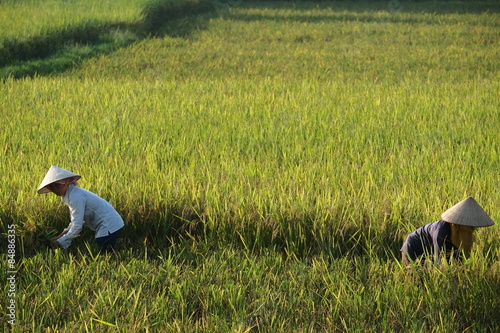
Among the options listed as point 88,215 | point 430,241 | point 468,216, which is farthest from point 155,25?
point 468,216

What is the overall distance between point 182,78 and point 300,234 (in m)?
6.01

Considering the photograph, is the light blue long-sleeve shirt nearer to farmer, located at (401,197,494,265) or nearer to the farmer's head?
farmer, located at (401,197,494,265)

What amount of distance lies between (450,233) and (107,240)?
1.57m

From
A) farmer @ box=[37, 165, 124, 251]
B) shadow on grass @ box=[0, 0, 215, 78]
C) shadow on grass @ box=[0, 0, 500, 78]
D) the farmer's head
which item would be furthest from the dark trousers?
shadow on grass @ box=[0, 0, 500, 78]

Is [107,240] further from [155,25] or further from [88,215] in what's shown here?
[155,25]

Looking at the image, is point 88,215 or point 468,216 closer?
point 468,216

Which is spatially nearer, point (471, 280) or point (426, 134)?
point (471, 280)

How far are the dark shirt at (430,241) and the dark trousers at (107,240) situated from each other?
1342 mm

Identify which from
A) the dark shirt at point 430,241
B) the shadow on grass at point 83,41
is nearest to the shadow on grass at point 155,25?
the shadow on grass at point 83,41

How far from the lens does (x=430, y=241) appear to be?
10.0 feet

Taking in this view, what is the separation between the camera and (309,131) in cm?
553

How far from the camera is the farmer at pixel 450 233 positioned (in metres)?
2.74

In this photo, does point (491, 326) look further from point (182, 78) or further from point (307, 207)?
point (182, 78)

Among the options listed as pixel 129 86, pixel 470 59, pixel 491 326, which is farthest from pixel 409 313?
pixel 470 59
